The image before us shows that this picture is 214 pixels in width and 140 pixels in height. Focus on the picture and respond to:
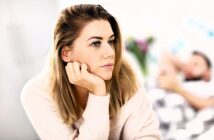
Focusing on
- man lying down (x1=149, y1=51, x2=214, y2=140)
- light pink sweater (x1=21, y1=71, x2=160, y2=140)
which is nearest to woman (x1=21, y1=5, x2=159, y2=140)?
light pink sweater (x1=21, y1=71, x2=160, y2=140)

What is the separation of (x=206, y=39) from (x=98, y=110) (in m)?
1.08

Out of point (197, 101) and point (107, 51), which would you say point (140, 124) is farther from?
point (197, 101)

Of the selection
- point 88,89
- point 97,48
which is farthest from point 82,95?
point 97,48

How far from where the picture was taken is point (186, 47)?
1.90m

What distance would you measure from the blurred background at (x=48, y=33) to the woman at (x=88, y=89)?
835 millimetres

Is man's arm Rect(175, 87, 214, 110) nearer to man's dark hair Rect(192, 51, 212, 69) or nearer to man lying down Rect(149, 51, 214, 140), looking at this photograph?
man lying down Rect(149, 51, 214, 140)

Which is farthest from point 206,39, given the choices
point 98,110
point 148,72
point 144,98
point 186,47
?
point 98,110

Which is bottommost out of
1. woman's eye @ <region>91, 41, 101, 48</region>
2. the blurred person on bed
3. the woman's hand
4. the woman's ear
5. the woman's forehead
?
the blurred person on bed

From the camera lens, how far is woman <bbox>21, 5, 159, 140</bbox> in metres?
0.96

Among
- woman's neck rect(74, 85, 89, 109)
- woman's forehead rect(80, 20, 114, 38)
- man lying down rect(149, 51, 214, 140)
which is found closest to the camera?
woman's forehead rect(80, 20, 114, 38)

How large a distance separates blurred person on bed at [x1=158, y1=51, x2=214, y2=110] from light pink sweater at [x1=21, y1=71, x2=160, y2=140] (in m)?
0.86

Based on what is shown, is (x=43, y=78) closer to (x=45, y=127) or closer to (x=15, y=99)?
(x=45, y=127)

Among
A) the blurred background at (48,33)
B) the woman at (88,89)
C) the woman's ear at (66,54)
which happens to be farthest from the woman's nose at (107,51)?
the blurred background at (48,33)

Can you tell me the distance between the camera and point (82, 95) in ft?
3.55
